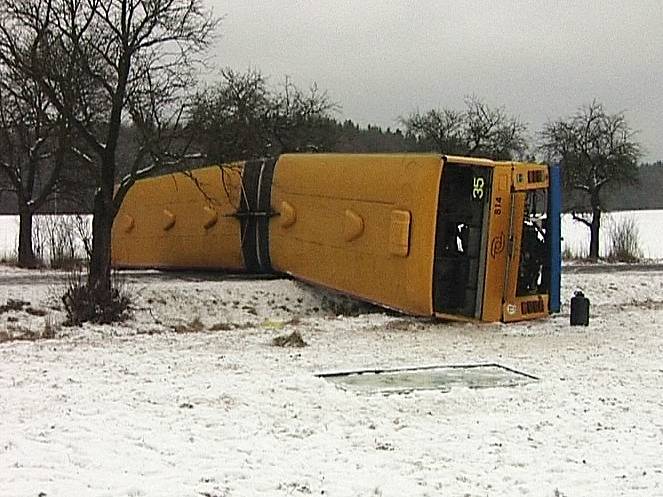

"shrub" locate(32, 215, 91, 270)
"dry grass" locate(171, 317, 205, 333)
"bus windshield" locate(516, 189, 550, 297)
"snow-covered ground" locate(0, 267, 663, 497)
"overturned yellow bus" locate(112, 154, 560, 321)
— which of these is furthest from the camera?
"shrub" locate(32, 215, 91, 270)

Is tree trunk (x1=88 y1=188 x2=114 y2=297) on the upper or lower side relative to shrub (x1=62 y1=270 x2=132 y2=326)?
upper

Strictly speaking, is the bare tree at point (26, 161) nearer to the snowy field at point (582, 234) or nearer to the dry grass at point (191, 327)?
the snowy field at point (582, 234)

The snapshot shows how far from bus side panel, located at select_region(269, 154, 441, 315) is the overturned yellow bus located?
0.9 inches

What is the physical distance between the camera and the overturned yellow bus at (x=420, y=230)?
17.2 m

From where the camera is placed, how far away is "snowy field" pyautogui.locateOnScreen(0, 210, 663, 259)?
3373 cm

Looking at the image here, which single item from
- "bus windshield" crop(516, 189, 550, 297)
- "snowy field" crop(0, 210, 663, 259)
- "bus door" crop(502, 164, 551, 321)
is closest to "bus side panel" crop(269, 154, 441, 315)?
"bus door" crop(502, 164, 551, 321)

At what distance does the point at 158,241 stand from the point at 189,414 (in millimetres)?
18444

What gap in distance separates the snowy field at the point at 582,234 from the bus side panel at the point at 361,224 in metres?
11.5

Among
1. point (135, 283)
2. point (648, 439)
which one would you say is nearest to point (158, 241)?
point (135, 283)

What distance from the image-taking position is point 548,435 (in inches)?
336

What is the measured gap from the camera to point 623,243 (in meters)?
37.6

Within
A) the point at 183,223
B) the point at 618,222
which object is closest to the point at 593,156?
the point at 618,222

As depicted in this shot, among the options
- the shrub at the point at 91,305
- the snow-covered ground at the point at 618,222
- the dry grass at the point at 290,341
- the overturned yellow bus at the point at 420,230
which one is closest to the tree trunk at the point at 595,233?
the snow-covered ground at the point at 618,222

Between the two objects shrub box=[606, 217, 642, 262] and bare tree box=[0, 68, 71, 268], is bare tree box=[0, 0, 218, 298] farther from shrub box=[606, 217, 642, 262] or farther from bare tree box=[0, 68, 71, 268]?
shrub box=[606, 217, 642, 262]
